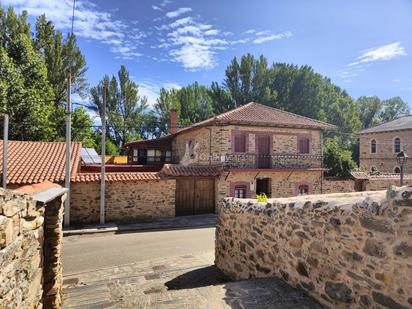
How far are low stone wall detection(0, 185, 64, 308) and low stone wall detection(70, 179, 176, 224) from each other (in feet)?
33.3

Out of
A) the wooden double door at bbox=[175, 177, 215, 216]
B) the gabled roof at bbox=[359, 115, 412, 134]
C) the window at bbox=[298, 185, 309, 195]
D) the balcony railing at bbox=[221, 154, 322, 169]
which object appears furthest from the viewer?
the gabled roof at bbox=[359, 115, 412, 134]

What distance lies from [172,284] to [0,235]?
17.4 feet

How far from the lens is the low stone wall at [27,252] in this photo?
2318 mm

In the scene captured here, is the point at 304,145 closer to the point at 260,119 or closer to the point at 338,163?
the point at 260,119

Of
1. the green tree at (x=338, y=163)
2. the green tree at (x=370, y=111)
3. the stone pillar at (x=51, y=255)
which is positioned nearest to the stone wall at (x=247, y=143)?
the green tree at (x=338, y=163)

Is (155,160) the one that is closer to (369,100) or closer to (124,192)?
(124,192)

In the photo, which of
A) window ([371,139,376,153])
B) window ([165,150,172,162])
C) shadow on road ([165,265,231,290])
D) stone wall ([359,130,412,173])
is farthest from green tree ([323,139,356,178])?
shadow on road ([165,265,231,290])

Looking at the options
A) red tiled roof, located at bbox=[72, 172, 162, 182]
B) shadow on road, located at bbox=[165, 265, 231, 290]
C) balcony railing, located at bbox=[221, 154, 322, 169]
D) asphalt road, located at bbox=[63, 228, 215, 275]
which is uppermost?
balcony railing, located at bbox=[221, 154, 322, 169]

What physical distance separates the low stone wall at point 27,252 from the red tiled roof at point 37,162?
385 inches

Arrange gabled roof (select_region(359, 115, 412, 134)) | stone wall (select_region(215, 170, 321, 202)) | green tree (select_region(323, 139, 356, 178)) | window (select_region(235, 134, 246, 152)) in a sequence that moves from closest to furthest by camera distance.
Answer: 1. stone wall (select_region(215, 170, 321, 202))
2. window (select_region(235, 134, 246, 152))
3. green tree (select_region(323, 139, 356, 178))
4. gabled roof (select_region(359, 115, 412, 134))

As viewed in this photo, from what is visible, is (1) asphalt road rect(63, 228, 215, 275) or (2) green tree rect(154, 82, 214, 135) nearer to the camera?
(1) asphalt road rect(63, 228, 215, 275)

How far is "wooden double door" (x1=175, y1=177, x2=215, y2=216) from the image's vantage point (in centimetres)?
1653

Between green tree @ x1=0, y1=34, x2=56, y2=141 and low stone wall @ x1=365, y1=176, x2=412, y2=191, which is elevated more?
green tree @ x1=0, y1=34, x2=56, y2=141

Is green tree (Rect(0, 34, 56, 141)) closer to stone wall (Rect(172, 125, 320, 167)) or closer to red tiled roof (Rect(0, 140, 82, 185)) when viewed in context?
red tiled roof (Rect(0, 140, 82, 185))
